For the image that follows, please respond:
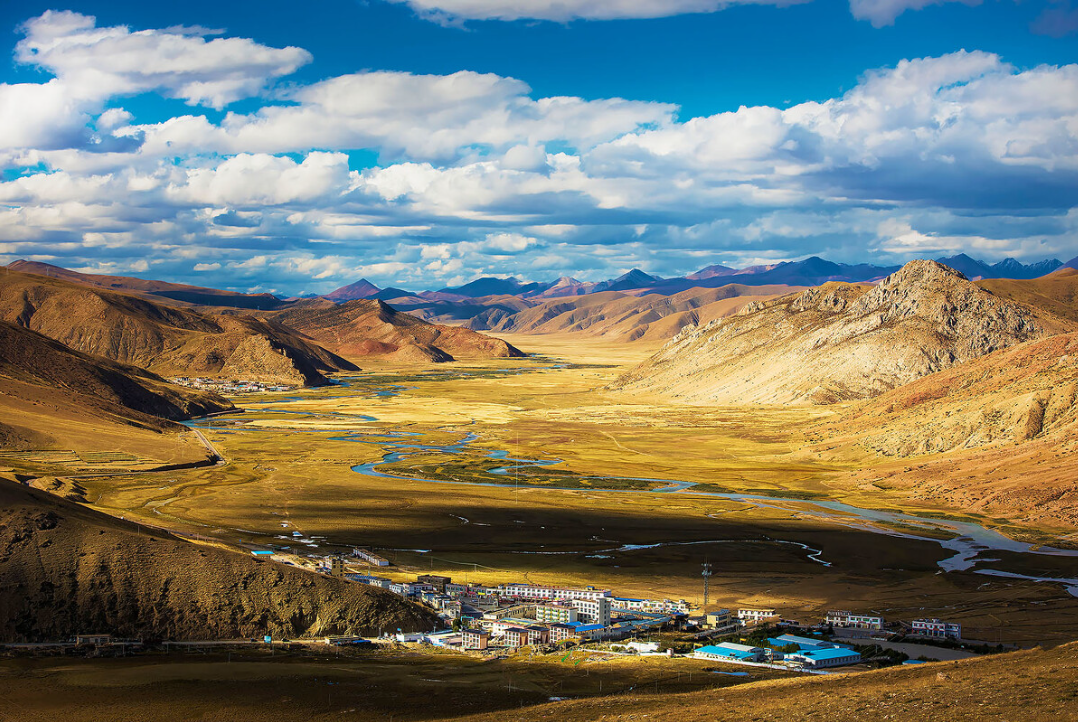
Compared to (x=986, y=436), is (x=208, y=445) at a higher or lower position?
lower

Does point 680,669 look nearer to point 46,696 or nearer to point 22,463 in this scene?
point 46,696

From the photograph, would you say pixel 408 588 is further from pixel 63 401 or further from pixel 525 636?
pixel 63 401

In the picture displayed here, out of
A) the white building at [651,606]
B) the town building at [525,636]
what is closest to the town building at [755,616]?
the white building at [651,606]

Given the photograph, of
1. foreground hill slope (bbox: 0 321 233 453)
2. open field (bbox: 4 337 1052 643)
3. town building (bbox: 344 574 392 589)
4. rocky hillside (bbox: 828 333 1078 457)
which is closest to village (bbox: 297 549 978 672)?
town building (bbox: 344 574 392 589)

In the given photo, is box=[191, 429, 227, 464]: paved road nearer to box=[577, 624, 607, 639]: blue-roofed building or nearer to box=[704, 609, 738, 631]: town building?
box=[577, 624, 607, 639]: blue-roofed building

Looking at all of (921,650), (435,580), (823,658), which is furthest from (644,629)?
(435,580)

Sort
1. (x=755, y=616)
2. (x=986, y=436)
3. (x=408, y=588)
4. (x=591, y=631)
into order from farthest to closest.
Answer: (x=986, y=436) < (x=408, y=588) < (x=755, y=616) < (x=591, y=631)
